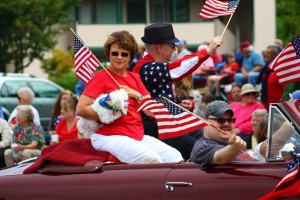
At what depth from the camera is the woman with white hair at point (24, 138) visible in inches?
541

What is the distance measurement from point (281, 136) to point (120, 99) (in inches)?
59.6

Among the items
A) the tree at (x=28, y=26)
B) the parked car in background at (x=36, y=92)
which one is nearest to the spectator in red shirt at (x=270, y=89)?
the parked car in background at (x=36, y=92)

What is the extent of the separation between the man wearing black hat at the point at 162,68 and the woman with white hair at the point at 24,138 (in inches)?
190

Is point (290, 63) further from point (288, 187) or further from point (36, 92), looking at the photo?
point (36, 92)

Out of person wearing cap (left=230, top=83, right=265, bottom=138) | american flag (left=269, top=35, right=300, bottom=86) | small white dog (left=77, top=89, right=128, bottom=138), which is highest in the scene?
american flag (left=269, top=35, right=300, bottom=86)

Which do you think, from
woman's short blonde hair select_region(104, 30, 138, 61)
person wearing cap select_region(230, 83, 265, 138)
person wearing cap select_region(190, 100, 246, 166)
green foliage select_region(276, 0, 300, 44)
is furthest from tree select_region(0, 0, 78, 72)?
person wearing cap select_region(190, 100, 246, 166)

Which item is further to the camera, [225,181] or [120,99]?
[120,99]

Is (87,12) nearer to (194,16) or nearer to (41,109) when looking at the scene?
(194,16)

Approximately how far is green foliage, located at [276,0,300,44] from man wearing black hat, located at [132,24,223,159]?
2633 cm

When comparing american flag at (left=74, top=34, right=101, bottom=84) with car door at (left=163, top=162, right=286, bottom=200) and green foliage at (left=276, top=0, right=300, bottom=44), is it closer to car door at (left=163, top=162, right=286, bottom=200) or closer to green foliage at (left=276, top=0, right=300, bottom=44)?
car door at (left=163, top=162, right=286, bottom=200)

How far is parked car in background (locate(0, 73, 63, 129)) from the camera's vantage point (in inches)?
899

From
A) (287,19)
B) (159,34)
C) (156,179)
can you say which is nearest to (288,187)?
(156,179)

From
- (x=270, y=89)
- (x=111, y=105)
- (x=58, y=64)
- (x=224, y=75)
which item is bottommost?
(x=58, y=64)

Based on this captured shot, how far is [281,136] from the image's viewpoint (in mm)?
7055
